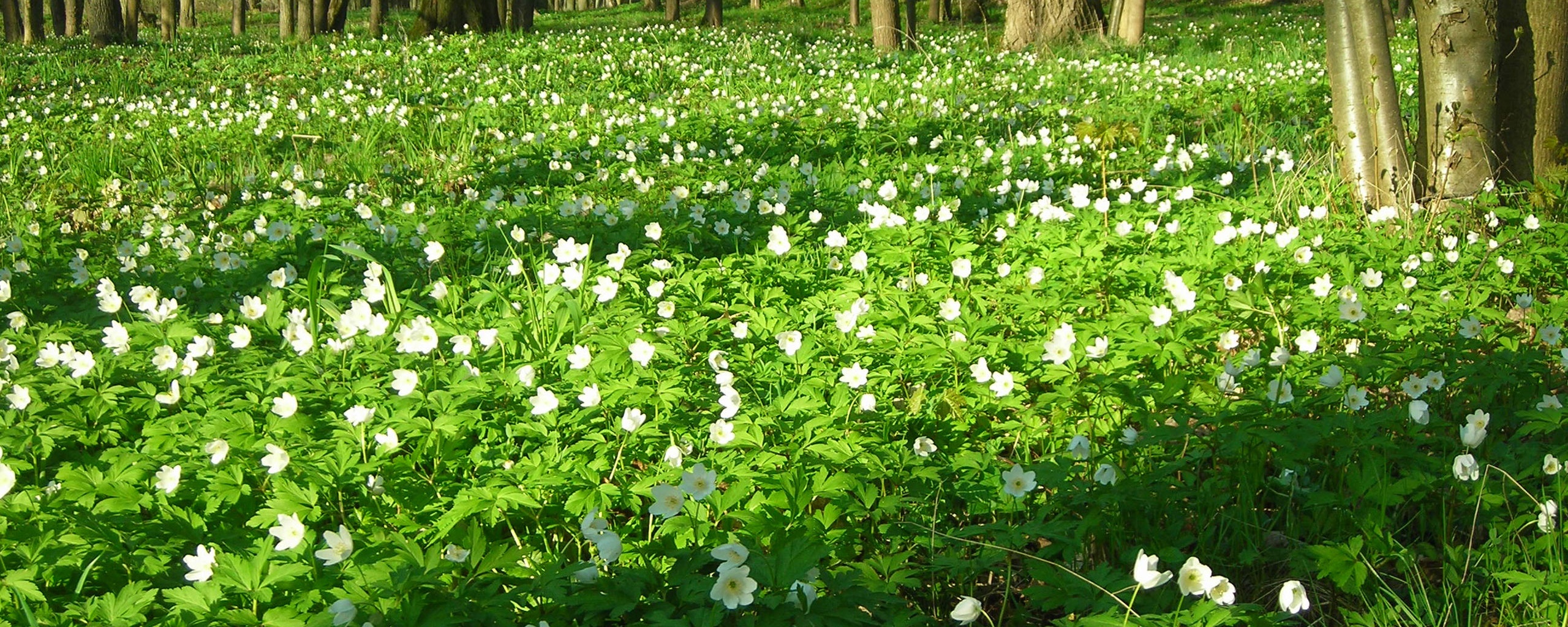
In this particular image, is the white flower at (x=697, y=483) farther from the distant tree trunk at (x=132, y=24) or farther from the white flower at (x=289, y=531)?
the distant tree trunk at (x=132, y=24)

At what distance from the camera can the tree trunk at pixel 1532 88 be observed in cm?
428

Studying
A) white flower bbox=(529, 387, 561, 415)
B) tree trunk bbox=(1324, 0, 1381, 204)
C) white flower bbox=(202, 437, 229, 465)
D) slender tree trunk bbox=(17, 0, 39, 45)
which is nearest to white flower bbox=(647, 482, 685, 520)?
white flower bbox=(529, 387, 561, 415)

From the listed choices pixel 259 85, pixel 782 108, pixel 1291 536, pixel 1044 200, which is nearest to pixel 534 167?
pixel 782 108

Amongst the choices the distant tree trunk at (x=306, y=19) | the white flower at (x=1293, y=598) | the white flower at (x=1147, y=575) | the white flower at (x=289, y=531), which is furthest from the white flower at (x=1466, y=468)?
the distant tree trunk at (x=306, y=19)

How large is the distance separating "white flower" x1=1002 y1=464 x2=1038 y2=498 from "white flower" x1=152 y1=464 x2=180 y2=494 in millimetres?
1907

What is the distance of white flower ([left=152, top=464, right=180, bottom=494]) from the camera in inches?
92.1

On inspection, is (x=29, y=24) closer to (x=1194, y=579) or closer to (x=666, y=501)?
(x=666, y=501)

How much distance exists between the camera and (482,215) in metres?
5.07

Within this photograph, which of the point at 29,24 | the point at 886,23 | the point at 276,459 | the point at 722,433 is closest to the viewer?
the point at 276,459

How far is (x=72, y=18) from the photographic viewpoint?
19.6 m

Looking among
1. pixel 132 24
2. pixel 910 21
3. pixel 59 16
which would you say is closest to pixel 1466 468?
pixel 910 21

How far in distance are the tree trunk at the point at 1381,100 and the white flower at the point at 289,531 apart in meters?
4.35

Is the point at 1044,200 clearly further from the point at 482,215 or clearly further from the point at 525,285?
the point at 482,215

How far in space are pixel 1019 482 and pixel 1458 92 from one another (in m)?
3.31
